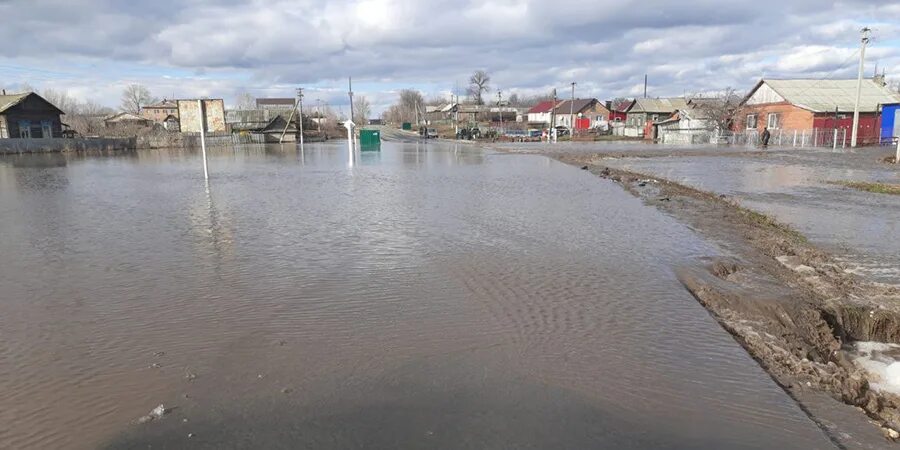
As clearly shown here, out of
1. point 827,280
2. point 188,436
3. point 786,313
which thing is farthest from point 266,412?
point 827,280

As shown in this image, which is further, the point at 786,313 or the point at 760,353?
the point at 786,313

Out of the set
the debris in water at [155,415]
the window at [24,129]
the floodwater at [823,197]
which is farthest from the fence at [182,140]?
the debris in water at [155,415]

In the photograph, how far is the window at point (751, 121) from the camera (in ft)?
189

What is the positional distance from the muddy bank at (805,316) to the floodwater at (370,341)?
0.28 meters

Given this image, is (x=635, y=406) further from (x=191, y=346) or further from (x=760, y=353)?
(x=191, y=346)

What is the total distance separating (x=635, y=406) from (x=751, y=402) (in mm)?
983

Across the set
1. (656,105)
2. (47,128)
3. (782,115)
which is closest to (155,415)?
(782,115)

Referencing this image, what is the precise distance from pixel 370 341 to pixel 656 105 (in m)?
87.6

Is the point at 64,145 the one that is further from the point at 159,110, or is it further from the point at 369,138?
the point at 159,110

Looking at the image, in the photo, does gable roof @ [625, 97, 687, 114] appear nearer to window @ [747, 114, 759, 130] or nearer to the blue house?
window @ [747, 114, 759, 130]

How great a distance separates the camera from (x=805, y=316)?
6.78 meters

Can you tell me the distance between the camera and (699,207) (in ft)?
49.4

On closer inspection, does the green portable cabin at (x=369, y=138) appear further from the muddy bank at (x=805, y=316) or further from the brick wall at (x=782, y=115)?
the muddy bank at (x=805, y=316)

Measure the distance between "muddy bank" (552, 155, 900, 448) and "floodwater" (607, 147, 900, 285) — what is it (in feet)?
2.11
